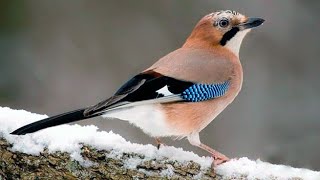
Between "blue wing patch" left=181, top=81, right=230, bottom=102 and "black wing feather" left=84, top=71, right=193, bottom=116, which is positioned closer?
"black wing feather" left=84, top=71, right=193, bottom=116

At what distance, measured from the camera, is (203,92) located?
3555mm

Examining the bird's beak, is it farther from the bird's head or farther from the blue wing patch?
the blue wing patch

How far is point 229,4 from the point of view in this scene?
7.11 metres

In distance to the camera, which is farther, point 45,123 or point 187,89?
point 187,89

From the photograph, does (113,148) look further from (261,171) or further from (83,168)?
(261,171)

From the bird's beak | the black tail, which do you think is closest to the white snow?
the black tail

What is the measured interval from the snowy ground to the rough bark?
23mm

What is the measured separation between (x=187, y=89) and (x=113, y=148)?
465 mm

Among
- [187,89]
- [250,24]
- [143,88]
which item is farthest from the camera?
[250,24]

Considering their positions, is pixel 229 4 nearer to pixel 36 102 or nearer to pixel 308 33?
pixel 308 33

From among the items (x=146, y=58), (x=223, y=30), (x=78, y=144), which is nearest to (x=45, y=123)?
(x=78, y=144)

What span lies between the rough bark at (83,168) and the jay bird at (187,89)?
4.5 inches

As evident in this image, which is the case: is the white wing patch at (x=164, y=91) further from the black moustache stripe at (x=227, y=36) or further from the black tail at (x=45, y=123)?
the black moustache stripe at (x=227, y=36)

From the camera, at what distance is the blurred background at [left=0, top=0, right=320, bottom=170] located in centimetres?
634
